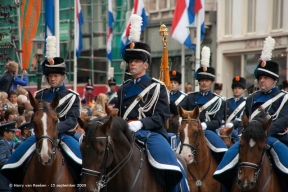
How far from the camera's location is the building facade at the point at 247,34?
4434 centimetres

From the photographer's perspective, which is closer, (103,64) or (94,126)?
(94,126)

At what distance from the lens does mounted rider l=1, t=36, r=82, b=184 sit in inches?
563

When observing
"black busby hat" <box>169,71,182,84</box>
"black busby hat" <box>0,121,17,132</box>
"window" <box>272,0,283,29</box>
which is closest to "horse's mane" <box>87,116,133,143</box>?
"black busby hat" <box>0,121,17,132</box>

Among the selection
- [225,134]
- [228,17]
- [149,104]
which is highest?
[228,17]

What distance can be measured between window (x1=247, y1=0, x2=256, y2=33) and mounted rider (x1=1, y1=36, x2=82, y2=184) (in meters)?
32.5

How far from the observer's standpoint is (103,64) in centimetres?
5219

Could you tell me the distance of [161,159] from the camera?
1269 centimetres

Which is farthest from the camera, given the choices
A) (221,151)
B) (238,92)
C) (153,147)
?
(238,92)

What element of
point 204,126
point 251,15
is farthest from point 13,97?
point 251,15

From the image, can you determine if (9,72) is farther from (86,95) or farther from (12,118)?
(86,95)

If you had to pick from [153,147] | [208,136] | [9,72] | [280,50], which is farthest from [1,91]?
[280,50]

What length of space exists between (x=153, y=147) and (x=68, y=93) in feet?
8.77

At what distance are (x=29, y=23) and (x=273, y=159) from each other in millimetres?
13167

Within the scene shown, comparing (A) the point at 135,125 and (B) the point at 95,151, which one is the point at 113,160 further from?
(A) the point at 135,125
